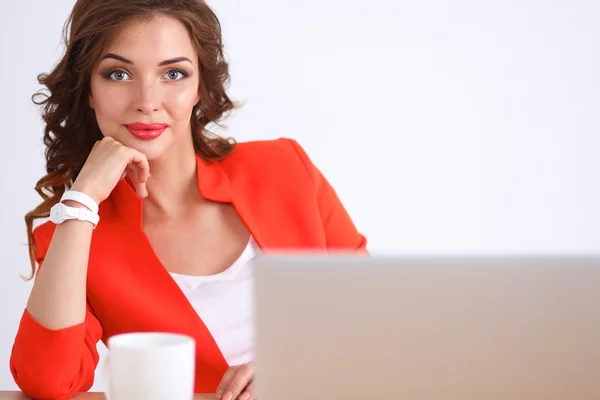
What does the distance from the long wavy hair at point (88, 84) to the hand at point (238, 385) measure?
760 millimetres

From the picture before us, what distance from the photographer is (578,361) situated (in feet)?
2.62

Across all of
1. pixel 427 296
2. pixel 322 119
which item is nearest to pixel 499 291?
pixel 427 296

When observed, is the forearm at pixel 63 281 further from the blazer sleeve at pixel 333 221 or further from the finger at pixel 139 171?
the blazer sleeve at pixel 333 221

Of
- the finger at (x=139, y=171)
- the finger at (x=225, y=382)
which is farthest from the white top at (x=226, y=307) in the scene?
the finger at (x=225, y=382)

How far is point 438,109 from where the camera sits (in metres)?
3.66

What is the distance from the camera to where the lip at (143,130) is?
1.81m

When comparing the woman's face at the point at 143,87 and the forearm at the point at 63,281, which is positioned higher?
the woman's face at the point at 143,87

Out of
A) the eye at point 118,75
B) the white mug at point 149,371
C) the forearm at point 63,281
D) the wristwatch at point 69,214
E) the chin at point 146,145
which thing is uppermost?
the eye at point 118,75

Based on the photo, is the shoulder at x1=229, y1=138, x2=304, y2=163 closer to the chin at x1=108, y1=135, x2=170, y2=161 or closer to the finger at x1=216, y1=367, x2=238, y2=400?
Answer: the chin at x1=108, y1=135, x2=170, y2=161

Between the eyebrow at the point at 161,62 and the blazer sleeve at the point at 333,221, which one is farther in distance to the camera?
the blazer sleeve at the point at 333,221

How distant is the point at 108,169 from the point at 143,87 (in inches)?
9.0

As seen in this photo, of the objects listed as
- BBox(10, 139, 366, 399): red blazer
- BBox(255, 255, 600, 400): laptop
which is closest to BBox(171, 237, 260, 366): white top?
BBox(10, 139, 366, 399): red blazer

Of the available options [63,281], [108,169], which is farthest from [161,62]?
[63,281]

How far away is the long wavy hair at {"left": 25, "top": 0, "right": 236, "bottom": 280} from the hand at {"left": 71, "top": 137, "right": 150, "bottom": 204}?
232 mm
